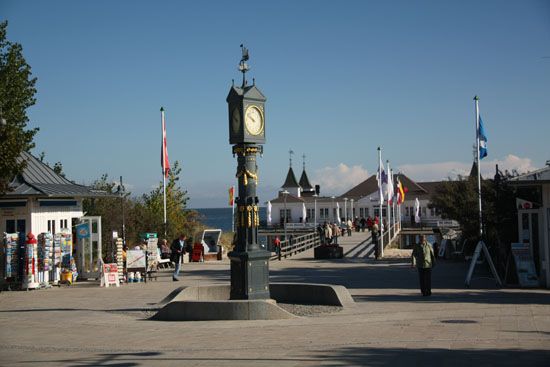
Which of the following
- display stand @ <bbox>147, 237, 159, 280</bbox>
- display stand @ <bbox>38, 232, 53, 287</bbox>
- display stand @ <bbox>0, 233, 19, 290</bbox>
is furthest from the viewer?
display stand @ <bbox>147, 237, 159, 280</bbox>

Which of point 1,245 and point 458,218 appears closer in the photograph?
point 1,245

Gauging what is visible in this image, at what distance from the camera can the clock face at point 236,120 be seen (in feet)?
54.0

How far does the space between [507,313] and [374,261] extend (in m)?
18.9

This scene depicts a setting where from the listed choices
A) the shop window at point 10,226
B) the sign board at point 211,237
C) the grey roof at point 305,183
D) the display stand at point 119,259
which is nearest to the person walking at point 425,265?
the display stand at point 119,259

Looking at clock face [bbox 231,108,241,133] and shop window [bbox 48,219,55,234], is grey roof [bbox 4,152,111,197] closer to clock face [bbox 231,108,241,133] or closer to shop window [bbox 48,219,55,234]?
shop window [bbox 48,219,55,234]

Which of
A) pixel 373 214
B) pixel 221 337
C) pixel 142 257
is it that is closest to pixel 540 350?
pixel 221 337

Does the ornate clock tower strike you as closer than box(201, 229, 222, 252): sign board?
Yes

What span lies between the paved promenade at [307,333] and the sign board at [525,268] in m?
0.68

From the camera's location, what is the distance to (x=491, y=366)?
980cm

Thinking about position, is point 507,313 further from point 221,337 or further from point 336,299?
point 221,337

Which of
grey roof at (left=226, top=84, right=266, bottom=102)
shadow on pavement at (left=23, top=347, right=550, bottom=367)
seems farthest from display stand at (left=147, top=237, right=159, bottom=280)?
shadow on pavement at (left=23, top=347, right=550, bottom=367)

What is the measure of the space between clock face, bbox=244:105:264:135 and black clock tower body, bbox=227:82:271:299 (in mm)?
35

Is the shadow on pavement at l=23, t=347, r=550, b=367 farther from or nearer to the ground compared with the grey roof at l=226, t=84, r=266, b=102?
nearer to the ground

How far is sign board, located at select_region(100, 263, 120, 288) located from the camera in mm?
24062
